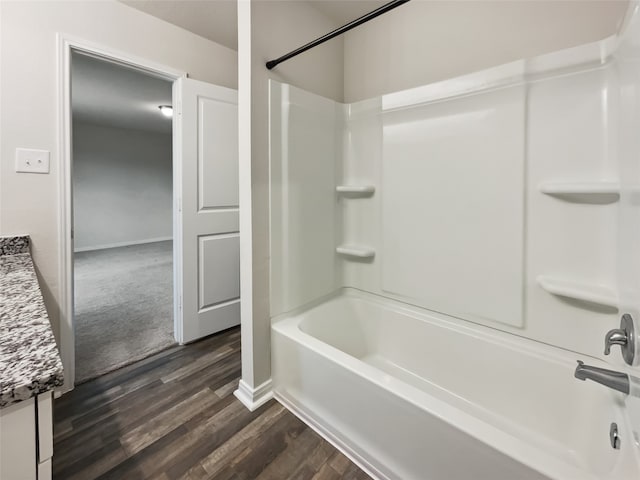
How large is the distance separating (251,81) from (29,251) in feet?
5.10

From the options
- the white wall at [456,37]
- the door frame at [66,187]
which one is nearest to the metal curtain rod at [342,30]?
the white wall at [456,37]

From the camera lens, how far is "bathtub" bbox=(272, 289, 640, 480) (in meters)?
0.95

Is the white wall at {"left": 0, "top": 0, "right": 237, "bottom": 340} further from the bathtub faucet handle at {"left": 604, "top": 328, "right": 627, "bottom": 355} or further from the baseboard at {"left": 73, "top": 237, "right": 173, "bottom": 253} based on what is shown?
the baseboard at {"left": 73, "top": 237, "right": 173, "bottom": 253}

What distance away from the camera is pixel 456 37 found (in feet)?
5.33

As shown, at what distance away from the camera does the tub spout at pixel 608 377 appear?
2.82 feet

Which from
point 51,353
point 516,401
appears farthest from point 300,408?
point 51,353

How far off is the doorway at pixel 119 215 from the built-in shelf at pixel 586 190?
2.56 metres

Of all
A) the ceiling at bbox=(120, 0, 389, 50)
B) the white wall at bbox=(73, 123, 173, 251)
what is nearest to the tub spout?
the ceiling at bbox=(120, 0, 389, 50)

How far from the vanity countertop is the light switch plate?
0.75 metres

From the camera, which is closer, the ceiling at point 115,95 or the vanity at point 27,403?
the vanity at point 27,403

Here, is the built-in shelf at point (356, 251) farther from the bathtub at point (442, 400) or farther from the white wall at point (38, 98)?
the white wall at point (38, 98)

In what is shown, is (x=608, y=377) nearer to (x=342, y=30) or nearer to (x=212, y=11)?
(x=342, y=30)

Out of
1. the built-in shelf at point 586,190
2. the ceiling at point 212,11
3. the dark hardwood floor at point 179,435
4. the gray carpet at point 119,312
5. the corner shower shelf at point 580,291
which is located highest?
the ceiling at point 212,11

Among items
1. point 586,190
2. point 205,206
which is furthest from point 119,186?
point 586,190
